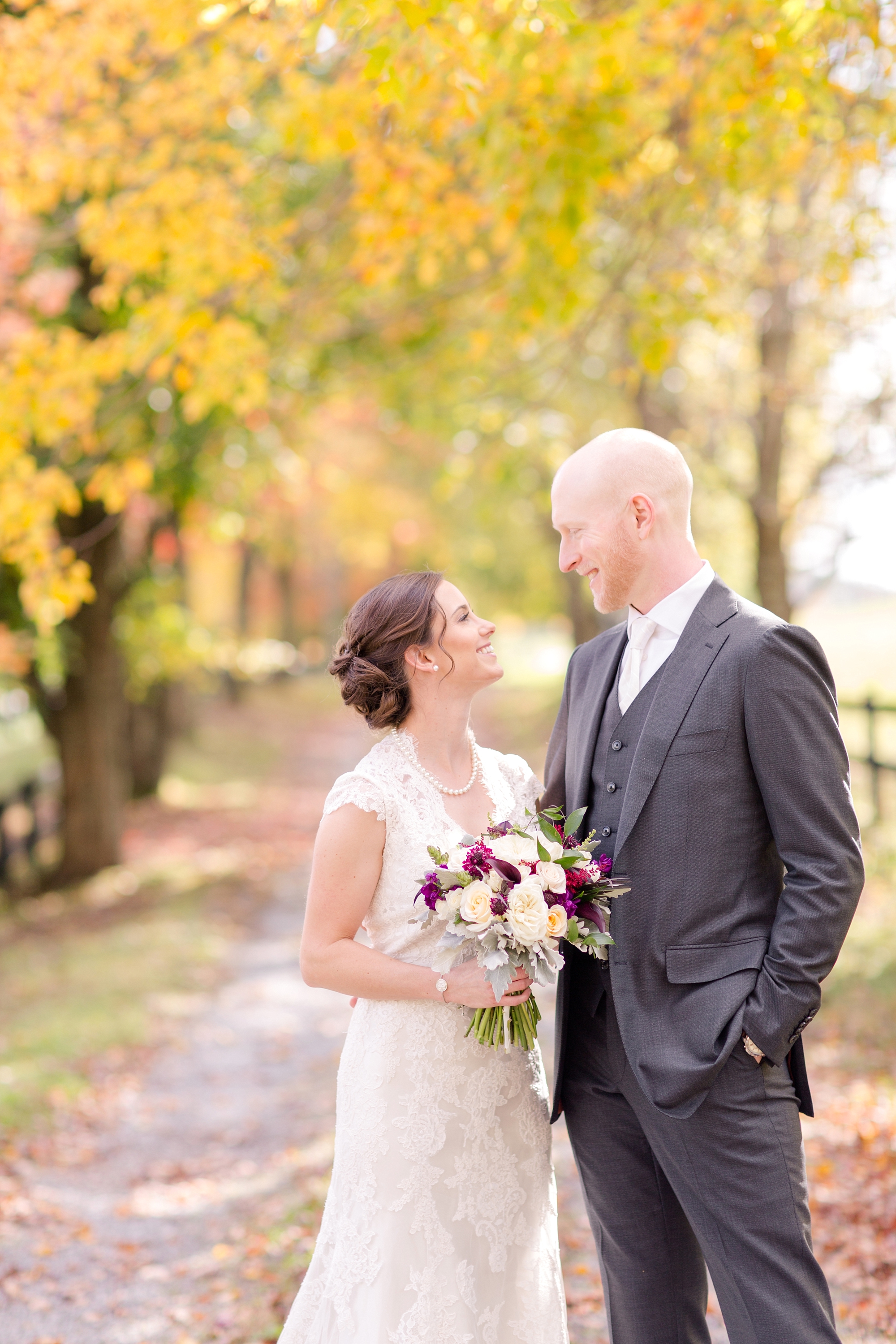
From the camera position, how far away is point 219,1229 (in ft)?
17.2

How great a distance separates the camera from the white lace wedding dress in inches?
115

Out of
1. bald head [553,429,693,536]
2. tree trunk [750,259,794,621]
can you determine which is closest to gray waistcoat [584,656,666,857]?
bald head [553,429,693,536]

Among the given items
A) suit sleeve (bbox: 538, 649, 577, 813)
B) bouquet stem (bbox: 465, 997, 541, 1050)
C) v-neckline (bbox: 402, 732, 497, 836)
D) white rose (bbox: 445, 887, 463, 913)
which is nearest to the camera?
white rose (bbox: 445, 887, 463, 913)

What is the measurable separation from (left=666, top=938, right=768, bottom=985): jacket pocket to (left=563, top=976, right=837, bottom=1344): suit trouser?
187 mm

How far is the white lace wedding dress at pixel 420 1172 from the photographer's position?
2920 mm

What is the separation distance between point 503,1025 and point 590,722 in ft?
2.63

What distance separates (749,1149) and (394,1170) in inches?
36.5

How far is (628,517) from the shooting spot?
2.81 m

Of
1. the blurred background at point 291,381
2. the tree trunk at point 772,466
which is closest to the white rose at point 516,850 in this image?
the blurred background at point 291,381

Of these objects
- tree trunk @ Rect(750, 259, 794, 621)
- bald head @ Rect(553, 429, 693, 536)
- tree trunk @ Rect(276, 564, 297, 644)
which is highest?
tree trunk @ Rect(276, 564, 297, 644)

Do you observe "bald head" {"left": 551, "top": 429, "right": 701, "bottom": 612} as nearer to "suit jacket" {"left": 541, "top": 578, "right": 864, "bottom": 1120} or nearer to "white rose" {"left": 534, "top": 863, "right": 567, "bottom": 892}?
"suit jacket" {"left": 541, "top": 578, "right": 864, "bottom": 1120}

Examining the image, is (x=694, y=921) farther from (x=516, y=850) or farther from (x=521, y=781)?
(x=521, y=781)

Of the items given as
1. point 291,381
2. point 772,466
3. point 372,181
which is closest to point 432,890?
point 372,181

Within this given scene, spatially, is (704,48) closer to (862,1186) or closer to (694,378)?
(862,1186)
